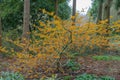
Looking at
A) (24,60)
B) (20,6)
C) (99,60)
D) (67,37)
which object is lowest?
(99,60)

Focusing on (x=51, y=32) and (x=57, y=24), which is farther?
(x=51, y=32)

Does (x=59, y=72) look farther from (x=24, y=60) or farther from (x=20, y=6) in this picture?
(x=20, y=6)

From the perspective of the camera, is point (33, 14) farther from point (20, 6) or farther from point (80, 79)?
point (80, 79)

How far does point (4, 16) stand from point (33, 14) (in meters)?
2.20

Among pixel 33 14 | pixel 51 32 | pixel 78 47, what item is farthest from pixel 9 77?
pixel 33 14

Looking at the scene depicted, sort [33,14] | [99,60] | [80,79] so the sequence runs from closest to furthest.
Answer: [80,79] < [99,60] < [33,14]

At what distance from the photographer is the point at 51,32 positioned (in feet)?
19.7

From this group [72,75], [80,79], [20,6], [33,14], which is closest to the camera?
[80,79]

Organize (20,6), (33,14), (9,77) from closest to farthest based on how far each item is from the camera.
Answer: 1. (9,77)
2. (20,6)
3. (33,14)

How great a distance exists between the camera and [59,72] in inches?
262

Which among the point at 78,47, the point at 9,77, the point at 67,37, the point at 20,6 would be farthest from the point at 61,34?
the point at 20,6

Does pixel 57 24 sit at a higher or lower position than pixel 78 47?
higher

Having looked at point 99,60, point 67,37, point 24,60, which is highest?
point 67,37

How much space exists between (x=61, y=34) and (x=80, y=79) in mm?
1251
